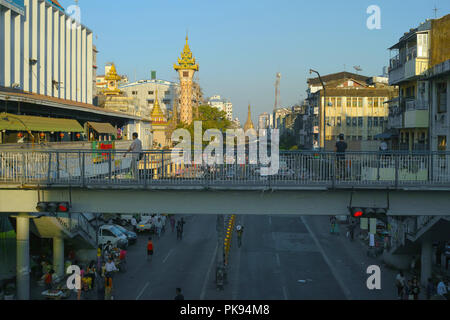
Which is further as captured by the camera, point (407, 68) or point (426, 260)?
point (407, 68)

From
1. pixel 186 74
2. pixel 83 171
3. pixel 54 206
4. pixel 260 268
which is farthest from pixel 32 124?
pixel 186 74

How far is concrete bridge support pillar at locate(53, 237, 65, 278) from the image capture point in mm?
27000

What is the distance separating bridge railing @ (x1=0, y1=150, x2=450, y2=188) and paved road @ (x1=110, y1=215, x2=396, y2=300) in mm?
9091

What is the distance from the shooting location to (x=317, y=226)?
4647 centimetres

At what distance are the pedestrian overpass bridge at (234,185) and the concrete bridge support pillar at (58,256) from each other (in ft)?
34.4

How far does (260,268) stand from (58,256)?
1178 centimetres

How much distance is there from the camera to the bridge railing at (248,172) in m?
16.3

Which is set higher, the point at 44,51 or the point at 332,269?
the point at 44,51

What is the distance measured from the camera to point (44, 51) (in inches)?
1660

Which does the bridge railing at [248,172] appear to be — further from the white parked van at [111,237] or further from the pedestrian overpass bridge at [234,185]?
the white parked van at [111,237]

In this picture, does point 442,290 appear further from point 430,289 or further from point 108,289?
point 108,289

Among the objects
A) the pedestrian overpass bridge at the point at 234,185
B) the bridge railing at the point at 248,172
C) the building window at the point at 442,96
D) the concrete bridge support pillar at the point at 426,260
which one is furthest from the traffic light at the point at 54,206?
the building window at the point at 442,96

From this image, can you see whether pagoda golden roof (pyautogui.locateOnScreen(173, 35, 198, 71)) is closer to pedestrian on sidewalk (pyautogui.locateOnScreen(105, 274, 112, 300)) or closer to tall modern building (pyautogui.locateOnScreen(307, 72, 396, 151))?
tall modern building (pyautogui.locateOnScreen(307, 72, 396, 151))

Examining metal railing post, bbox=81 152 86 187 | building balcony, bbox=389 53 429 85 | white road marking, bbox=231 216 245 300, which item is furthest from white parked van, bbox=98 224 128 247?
building balcony, bbox=389 53 429 85
